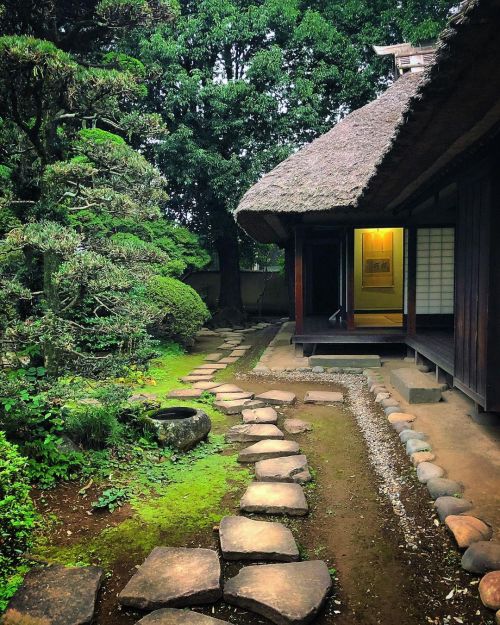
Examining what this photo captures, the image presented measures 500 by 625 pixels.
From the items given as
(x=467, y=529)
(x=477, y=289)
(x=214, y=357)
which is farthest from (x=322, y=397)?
(x=214, y=357)

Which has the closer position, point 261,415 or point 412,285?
point 261,415

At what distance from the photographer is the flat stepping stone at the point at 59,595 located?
97.3 inches

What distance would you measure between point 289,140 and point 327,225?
16.9ft

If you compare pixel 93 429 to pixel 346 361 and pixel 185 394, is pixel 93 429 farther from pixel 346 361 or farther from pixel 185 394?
pixel 346 361

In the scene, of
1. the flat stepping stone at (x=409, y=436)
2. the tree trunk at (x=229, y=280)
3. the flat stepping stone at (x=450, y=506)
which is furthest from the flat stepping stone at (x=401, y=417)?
the tree trunk at (x=229, y=280)

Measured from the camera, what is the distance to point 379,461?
461 centimetres

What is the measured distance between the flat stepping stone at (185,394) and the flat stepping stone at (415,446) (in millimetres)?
3165

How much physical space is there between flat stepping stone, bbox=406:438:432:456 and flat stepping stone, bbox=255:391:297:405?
209cm

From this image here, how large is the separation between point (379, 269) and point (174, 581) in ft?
A: 37.2

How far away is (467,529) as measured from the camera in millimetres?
3166

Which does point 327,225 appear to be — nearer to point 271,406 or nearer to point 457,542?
point 271,406

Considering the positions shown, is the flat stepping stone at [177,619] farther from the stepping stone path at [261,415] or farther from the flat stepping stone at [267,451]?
the stepping stone path at [261,415]

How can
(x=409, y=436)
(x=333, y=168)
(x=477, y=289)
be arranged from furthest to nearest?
(x=333, y=168)
(x=477, y=289)
(x=409, y=436)

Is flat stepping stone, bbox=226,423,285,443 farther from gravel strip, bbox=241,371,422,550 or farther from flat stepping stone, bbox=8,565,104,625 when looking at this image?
flat stepping stone, bbox=8,565,104,625
